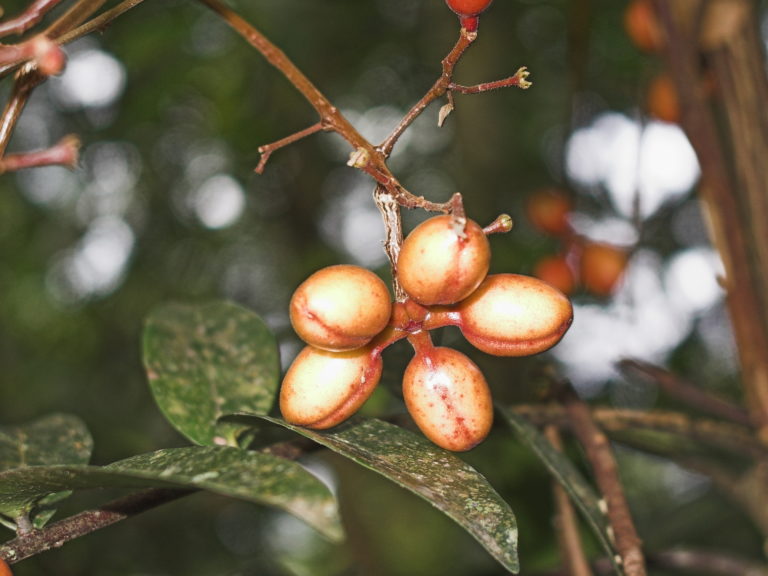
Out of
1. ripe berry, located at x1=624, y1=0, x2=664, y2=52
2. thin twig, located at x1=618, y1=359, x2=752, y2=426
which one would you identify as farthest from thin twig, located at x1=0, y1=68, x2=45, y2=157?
ripe berry, located at x1=624, y1=0, x2=664, y2=52

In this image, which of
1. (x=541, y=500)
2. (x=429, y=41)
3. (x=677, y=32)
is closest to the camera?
(x=677, y=32)

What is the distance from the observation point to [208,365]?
0.75 metres

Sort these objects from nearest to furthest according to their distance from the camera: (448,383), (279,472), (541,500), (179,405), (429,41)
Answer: (279,472) < (448,383) < (179,405) < (541,500) < (429,41)

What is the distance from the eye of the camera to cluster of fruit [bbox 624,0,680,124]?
1.14 metres

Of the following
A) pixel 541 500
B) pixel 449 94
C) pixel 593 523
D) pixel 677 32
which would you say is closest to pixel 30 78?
pixel 449 94

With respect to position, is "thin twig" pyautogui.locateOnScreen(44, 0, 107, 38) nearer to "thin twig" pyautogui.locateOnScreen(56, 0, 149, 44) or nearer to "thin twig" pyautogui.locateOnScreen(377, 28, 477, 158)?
"thin twig" pyautogui.locateOnScreen(56, 0, 149, 44)

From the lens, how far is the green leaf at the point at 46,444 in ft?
2.25

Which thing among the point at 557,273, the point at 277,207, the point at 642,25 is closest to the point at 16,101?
the point at 642,25

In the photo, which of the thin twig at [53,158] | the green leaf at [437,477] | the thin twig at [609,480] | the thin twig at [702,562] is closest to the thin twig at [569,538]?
the thin twig at [609,480]

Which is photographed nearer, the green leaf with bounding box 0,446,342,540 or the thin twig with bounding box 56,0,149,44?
the green leaf with bounding box 0,446,342,540

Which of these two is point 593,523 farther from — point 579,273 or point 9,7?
point 9,7

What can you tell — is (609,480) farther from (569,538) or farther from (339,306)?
(339,306)

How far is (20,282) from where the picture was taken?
7.62 ft

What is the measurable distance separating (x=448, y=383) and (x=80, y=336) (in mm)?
1984
